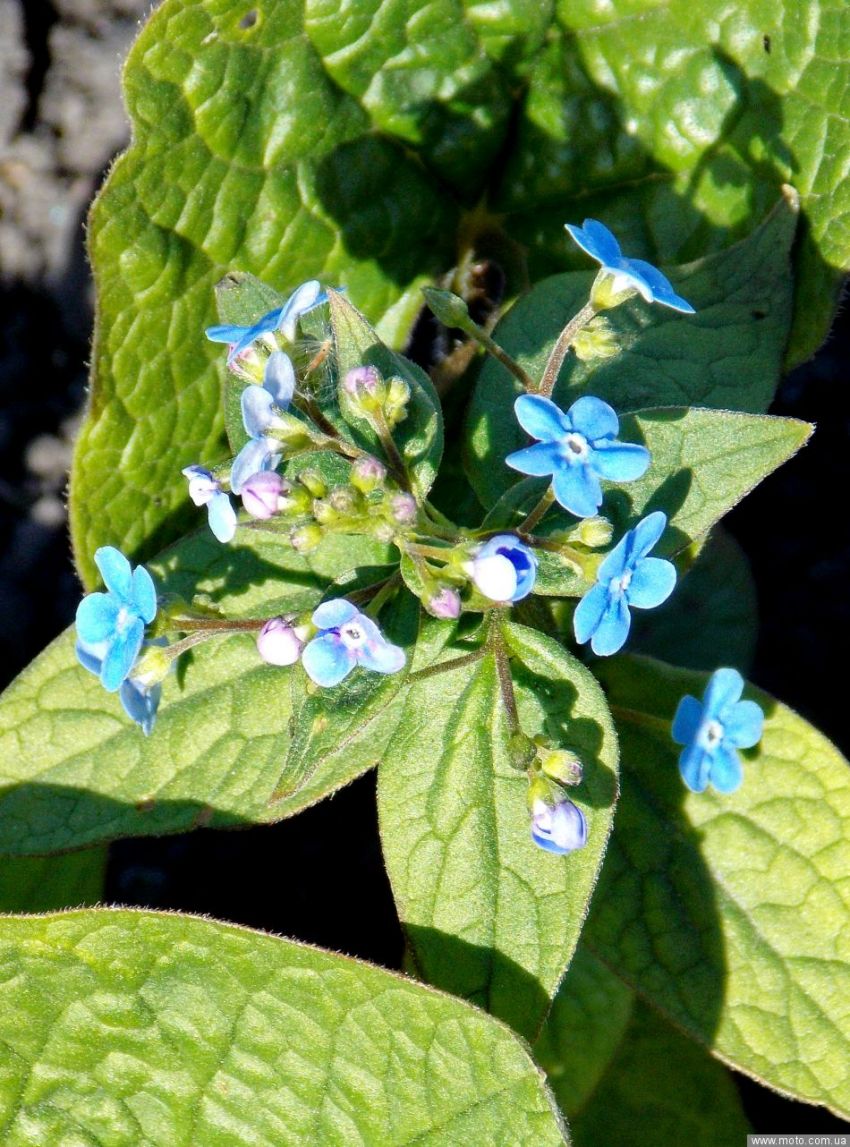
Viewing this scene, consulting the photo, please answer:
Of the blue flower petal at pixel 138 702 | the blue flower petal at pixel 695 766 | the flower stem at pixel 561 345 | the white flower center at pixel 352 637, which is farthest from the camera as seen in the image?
the blue flower petal at pixel 695 766

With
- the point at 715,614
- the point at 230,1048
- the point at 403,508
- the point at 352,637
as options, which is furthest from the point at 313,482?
the point at 715,614

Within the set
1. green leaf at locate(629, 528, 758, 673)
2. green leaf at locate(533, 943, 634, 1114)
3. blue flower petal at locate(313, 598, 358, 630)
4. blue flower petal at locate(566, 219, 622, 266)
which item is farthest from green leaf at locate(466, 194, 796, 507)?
green leaf at locate(533, 943, 634, 1114)

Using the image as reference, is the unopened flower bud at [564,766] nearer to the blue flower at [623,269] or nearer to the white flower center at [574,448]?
the white flower center at [574,448]

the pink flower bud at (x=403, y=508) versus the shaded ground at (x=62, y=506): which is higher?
the pink flower bud at (x=403, y=508)

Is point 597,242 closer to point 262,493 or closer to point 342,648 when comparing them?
point 262,493

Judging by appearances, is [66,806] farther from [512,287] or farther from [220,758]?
[512,287]

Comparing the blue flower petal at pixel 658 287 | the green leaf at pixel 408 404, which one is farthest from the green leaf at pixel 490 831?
the blue flower petal at pixel 658 287

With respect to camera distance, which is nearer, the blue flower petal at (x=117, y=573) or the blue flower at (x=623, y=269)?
the blue flower at (x=623, y=269)
